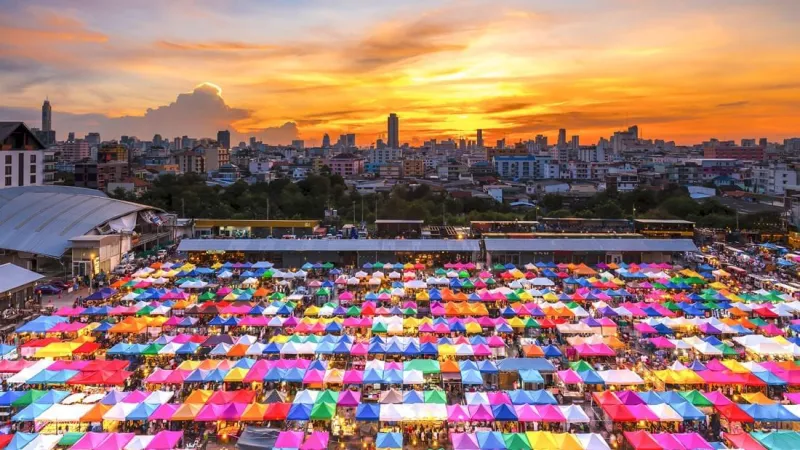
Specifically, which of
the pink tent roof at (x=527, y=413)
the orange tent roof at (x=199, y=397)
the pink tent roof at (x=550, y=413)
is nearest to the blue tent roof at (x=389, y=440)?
the pink tent roof at (x=527, y=413)

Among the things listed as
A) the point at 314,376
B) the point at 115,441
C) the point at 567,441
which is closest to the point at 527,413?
the point at 567,441

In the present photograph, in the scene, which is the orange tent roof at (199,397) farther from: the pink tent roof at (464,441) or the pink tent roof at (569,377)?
the pink tent roof at (569,377)

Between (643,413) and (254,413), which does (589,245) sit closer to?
(643,413)

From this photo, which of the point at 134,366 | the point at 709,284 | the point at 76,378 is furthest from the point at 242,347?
the point at 709,284

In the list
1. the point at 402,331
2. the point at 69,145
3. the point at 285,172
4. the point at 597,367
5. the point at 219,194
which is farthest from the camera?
the point at 69,145

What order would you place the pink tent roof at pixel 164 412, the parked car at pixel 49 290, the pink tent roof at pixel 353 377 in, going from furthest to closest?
the parked car at pixel 49 290, the pink tent roof at pixel 353 377, the pink tent roof at pixel 164 412

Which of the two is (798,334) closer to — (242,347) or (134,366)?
(242,347)
